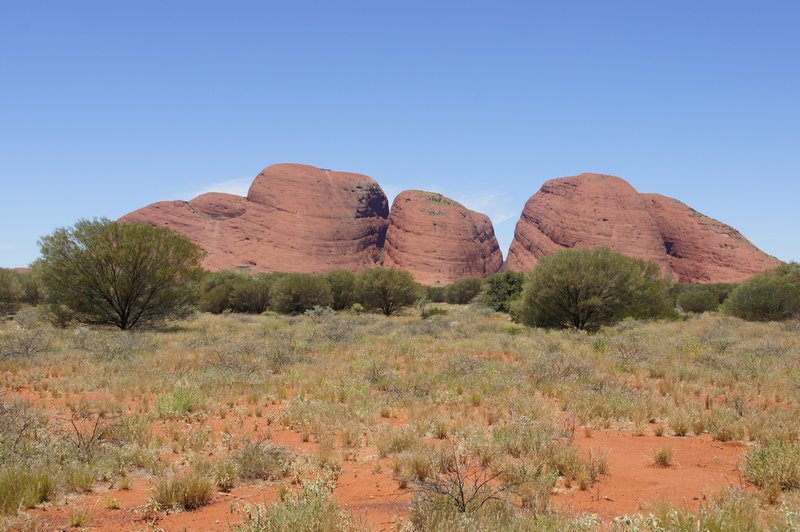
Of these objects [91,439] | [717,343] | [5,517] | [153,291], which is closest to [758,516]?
[5,517]

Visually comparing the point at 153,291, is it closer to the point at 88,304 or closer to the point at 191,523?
the point at 88,304

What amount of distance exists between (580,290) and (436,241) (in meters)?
90.9

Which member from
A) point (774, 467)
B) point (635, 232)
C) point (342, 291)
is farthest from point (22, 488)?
point (635, 232)

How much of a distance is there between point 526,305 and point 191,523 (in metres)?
21.5

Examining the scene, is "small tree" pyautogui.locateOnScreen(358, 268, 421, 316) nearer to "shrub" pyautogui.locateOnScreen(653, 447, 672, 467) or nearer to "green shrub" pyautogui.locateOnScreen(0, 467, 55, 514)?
"shrub" pyautogui.locateOnScreen(653, 447, 672, 467)

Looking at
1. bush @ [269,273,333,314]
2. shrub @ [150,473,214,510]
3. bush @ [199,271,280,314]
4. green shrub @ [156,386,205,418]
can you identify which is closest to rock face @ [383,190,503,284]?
bush @ [199,271,280,314]

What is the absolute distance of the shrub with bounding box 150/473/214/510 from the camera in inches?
177

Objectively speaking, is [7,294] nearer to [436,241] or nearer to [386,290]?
[386,290]

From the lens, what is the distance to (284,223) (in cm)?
10944

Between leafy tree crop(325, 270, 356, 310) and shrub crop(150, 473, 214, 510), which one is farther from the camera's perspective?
leafy tree crop(325, 270, 356, 310)

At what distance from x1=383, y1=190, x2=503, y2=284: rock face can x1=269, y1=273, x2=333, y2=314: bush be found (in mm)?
63910

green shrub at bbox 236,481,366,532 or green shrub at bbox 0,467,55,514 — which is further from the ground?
green shrub at bbox 236,481,366,532

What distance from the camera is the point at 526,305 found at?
78.6 feet

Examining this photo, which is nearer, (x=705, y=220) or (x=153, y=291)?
(x=153, y=291)
